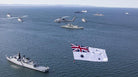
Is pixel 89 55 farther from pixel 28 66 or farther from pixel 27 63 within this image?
pixel 27 63

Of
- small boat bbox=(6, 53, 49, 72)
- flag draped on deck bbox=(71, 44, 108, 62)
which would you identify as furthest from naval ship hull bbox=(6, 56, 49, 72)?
flag draped on deck bbox=(71, 44, 108, 62)

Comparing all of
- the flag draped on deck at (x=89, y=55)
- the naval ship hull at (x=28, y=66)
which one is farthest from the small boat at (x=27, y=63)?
the flag draped on deck at (x=89, y=55)

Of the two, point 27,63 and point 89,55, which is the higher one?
point 89,55

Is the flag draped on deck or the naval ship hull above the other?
the flag draped on deck

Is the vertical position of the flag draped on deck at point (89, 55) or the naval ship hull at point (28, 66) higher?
the flag draped on deck at point (89, 55)

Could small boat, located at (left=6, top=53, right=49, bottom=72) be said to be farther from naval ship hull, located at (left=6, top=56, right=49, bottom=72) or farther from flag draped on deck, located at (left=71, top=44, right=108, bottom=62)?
flag draped on deck, located at (left=71, top=44, right=108, bottom=62)

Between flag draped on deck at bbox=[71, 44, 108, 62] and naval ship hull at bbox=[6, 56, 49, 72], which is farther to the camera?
naval ship hull at bbox=[6, 56, 49, 72]

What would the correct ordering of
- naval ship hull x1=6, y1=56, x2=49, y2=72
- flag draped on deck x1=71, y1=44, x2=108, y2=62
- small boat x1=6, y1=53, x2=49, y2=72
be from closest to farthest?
flag draped on deck x1=71, y1=44, x2=108, y2=62 < naval ship hull x1=6, y1=56, x2=49, y2=72 < small boat x1=6, y1=53, x2=49, y2=72

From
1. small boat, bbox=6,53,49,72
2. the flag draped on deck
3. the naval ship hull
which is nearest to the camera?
the flag draped on deck

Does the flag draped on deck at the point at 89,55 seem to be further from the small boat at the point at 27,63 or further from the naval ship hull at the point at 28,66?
the small boat at the point at 27,63

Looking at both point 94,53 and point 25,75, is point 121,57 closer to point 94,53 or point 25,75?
point 94,53

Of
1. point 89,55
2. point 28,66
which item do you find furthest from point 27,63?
point 89,55

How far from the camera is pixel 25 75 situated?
67.2 meters

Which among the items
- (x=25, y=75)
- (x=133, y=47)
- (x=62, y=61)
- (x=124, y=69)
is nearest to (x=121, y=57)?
(x=124, y=69)
